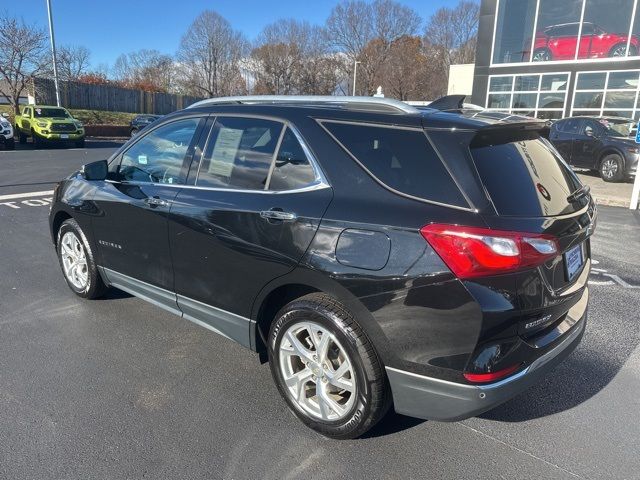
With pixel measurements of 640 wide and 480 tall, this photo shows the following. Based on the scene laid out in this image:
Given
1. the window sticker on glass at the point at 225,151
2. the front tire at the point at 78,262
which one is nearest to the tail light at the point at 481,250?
the window sticker on glass at the point at 225,151

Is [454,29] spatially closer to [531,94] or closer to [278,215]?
[531,94]

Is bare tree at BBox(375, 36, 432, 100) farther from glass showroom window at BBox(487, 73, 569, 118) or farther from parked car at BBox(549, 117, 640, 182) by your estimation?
parked car at BBox(549, 117, 640, 182)

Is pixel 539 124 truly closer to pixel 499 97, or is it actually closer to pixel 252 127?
pixel 252 127

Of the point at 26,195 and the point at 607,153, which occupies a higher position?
the point at 607,153

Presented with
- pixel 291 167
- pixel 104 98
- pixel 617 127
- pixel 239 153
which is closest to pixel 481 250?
pixel 291 167

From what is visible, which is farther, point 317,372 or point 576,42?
point 576,42

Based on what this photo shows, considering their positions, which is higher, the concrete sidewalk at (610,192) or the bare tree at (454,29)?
the bare tree at (454,29)

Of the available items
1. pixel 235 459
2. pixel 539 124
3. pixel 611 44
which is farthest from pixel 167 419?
pixel 611 44

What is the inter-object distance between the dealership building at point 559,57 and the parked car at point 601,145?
262 inches

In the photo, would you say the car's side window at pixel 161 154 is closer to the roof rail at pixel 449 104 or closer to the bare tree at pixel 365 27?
the roof rail at pixel 449 104

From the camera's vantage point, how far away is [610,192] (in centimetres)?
1136

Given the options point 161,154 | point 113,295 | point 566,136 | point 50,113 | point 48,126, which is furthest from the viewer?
point 50,113

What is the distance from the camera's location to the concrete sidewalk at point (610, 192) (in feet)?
34.2

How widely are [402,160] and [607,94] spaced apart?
73.4 ft
